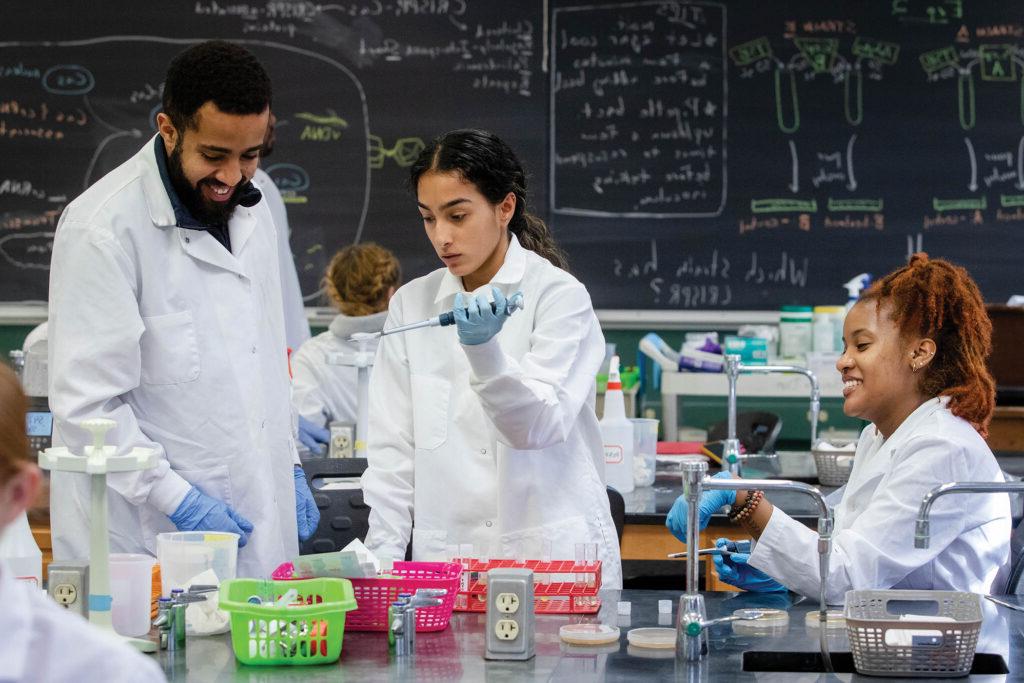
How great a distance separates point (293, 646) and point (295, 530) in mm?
748

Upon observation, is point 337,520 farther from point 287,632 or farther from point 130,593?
point 287,632

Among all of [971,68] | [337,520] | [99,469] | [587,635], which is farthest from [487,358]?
[971,68]

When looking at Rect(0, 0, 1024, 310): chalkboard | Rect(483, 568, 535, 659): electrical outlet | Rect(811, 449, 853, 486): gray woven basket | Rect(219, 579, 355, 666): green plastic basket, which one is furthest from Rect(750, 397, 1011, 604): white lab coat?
Rect(0, 0, 1024, 310): chalkboard

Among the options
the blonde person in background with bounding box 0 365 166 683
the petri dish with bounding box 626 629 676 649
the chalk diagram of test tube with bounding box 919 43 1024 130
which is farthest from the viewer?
the chalk diagram of test tube with bounding box 919 43 1024 130

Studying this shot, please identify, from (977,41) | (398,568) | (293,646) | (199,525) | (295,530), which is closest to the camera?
(293,646)

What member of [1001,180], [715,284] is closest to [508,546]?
[715,284]

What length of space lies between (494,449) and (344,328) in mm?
2161

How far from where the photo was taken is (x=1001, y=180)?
5289mm

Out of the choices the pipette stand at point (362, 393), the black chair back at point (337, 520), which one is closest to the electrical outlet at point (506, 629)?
the black chair back at point (337, 520)

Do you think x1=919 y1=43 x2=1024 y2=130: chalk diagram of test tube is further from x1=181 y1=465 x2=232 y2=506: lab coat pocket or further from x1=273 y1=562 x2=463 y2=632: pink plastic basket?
x1=273 y1=562 x2=463 y2=632: pink plastic basket

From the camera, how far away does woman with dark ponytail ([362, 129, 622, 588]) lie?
2.35 metres

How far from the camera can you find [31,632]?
3.68 feet

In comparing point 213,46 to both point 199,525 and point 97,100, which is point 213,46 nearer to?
point 199,525

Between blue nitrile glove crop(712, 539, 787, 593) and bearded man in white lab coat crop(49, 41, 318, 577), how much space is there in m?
0.82
